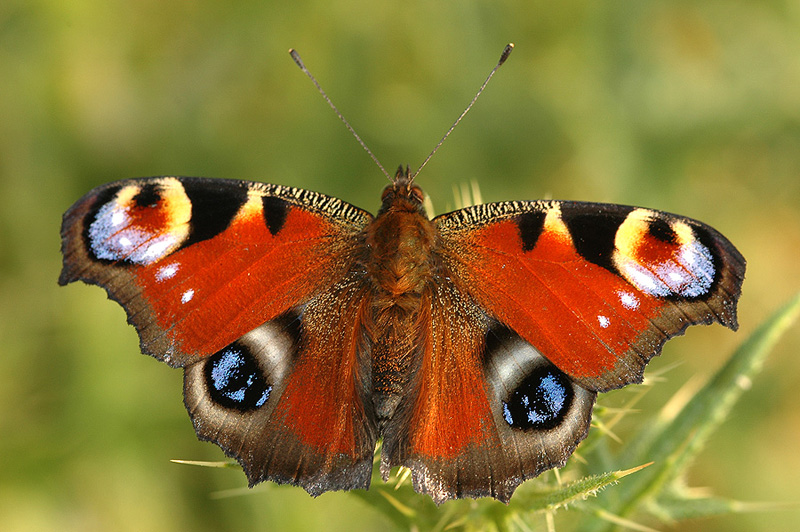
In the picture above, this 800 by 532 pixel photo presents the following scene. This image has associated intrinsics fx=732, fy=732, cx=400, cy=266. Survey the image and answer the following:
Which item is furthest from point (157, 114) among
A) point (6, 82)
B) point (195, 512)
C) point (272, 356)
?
point (272, 356)

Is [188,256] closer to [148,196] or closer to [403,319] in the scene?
[148,196]

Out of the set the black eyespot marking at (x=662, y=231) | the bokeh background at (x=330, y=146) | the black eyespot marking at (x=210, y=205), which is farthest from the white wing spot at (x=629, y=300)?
the bokeh background at (x=330, y=146)

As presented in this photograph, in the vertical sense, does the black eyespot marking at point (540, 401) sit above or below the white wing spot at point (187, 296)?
above

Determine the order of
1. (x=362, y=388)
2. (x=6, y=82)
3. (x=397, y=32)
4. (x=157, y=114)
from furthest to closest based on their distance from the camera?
(x=397, y=32) < (x=157, y=114) < (x=6, y=82) < (x=362, y=388)

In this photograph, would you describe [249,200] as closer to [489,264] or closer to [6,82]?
[489,264]

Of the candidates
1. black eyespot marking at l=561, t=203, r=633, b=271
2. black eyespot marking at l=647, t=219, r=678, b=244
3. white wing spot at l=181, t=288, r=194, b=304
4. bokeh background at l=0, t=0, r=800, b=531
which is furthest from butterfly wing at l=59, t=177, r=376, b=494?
bokeh background at l=0, t=0, r=800, b=531

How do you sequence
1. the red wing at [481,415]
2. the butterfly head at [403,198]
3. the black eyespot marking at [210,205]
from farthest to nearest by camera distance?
the butterfly head at [403,198], the black eyespot marking at [210,205], the red wing at [481,415]

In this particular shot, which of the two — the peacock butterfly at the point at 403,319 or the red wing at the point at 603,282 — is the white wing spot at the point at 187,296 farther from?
the red wing at the point at 603,282
